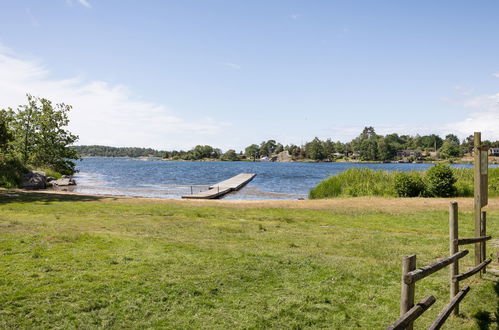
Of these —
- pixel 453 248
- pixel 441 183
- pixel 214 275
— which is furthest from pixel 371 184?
pixel 214 275

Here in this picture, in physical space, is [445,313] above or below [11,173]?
below

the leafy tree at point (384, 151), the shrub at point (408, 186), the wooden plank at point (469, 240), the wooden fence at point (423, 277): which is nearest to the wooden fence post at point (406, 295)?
the wooden fence at point (423, 277)

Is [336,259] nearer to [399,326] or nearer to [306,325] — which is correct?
[306,325]

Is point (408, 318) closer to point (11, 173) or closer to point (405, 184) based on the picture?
point (405, 184)

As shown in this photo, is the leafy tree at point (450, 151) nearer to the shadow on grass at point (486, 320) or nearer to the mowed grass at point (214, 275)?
the mowed grass at point (214, 275)

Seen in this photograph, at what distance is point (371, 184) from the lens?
29.1 meters

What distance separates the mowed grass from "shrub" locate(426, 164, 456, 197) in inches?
419

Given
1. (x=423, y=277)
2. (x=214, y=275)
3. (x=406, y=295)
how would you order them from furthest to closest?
1. (x=214, y=275)
2. (x=423, y=277)
3. (x=406, y=295)

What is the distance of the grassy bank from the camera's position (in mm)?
26550

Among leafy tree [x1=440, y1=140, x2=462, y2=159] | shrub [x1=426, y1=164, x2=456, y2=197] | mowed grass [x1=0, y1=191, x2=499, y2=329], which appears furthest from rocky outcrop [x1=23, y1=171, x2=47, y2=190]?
leafy tree [x1=440, y1=140, x2=462, y2=159]

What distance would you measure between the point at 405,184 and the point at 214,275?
68.1 feet

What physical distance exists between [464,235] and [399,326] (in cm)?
1082

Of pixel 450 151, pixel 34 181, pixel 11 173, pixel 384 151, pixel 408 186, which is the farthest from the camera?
pixel 384 151

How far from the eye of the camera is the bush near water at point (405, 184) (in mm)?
25750
